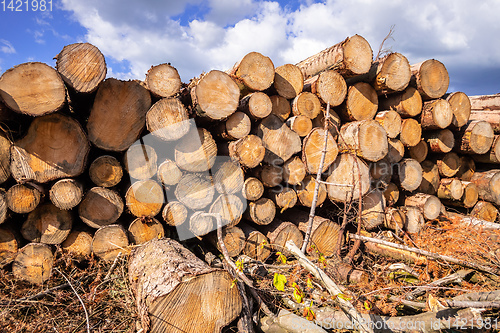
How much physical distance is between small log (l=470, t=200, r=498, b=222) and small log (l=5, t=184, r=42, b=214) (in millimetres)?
6235

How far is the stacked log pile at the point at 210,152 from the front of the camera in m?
2.88

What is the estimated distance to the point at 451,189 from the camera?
4.77 m

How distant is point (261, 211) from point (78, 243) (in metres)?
2.14

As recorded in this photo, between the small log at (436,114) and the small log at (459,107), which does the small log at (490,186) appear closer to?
the small log at (459,107)

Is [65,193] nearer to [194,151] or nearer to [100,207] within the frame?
[100,207]

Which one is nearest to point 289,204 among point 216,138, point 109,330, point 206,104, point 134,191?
point 216,138

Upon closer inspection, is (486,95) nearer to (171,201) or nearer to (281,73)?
(281,73)

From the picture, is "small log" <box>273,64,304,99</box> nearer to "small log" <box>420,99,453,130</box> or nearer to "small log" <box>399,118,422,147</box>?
"small log" <box>399,118,422,147</box>

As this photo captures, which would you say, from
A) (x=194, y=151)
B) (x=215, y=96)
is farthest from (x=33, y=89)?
(x=215, y=96)

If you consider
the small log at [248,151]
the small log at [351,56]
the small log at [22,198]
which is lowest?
the small log at [22,198]

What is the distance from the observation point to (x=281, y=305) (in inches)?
115

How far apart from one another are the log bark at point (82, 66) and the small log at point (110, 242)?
58.2 inches

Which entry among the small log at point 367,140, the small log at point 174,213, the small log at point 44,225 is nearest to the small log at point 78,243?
the small log at point 44,225

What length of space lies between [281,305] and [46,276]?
2.53 meters
